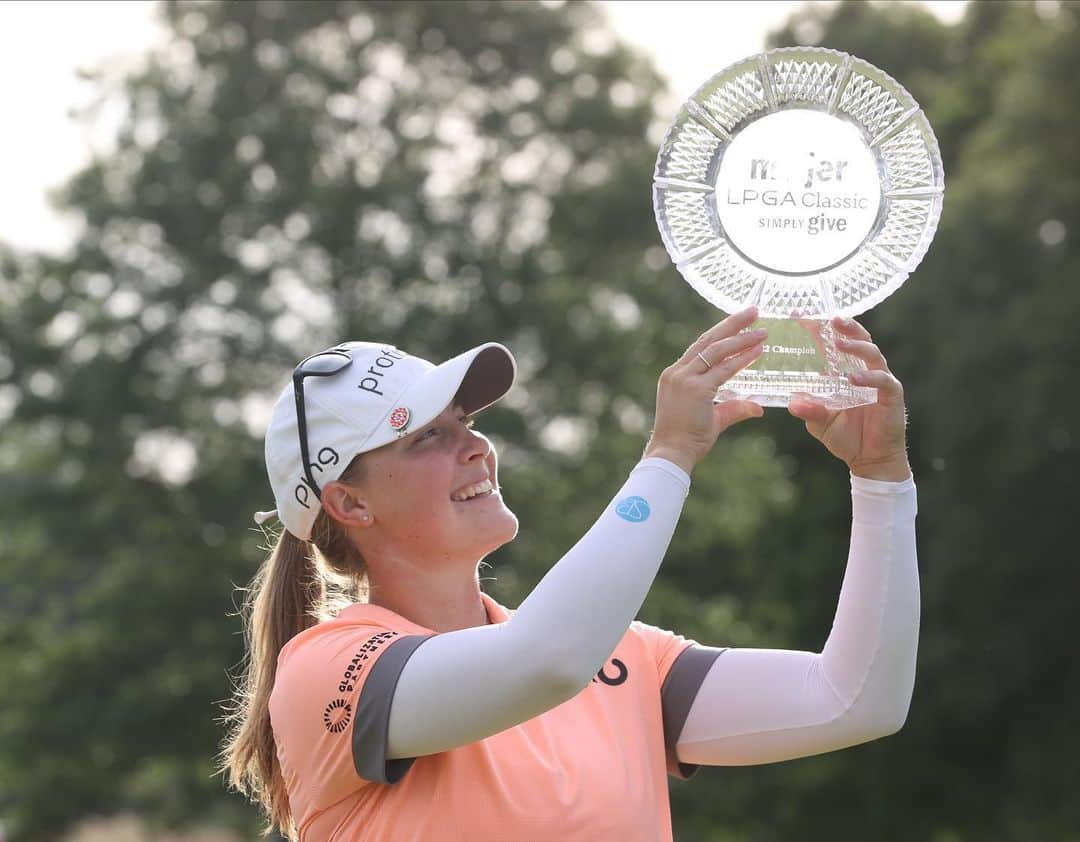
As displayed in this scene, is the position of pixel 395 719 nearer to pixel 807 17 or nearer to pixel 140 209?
pixel 140 209

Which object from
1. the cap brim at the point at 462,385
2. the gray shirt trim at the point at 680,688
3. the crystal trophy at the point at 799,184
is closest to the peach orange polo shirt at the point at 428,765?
the gray shirt trim at the point at 680,688

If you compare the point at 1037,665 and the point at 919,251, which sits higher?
the point at 919,251

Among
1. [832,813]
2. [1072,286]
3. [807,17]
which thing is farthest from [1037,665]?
[807,17]

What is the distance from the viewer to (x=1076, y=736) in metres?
16.5

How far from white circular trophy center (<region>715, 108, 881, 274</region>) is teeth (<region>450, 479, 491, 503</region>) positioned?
1.88ft

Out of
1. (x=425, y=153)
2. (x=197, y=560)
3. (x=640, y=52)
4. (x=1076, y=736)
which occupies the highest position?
(x=640, y=52)

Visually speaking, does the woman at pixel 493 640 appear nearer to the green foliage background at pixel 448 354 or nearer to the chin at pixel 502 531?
the chin at pixel 502 531

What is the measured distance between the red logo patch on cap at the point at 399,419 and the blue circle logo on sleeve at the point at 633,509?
0.47 metres

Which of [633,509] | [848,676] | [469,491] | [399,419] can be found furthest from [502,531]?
[848,676]

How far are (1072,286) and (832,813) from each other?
6.69 m

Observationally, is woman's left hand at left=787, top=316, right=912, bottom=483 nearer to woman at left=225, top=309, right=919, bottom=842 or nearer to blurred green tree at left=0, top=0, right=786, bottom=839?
woman at left=225, top=309, right=919, bottom=842

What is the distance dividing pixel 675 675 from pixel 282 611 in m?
0.68

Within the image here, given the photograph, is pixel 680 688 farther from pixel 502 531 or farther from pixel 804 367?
pixel 804 367

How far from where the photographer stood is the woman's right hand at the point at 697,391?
2324 millimetres
